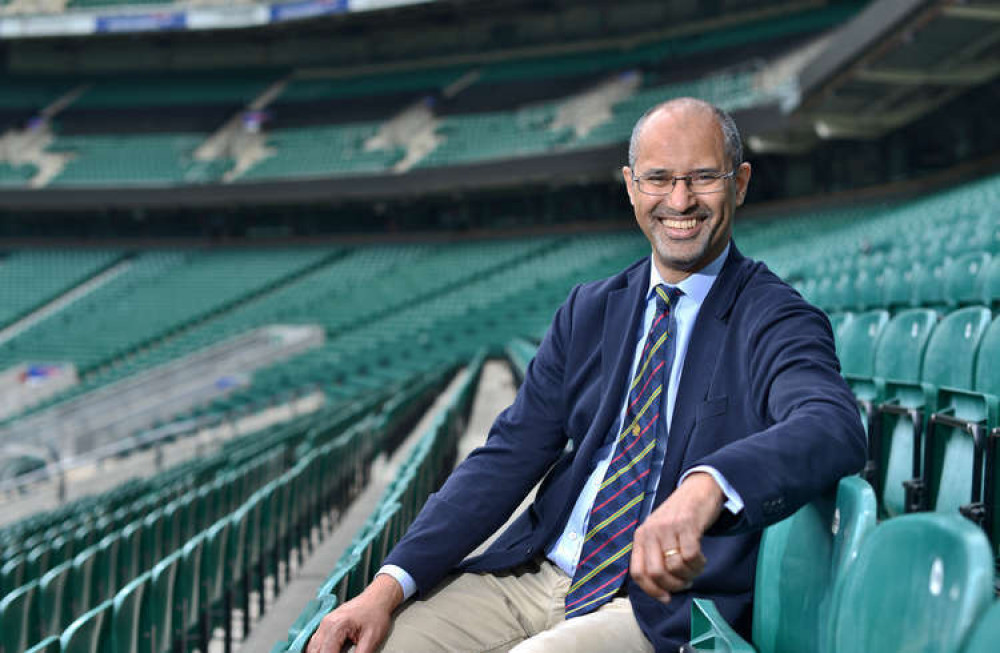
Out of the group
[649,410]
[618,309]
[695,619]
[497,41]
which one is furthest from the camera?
[497,41]

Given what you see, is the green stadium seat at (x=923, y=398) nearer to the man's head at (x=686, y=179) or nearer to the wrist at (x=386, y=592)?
the man's head at (x=686, y=179)

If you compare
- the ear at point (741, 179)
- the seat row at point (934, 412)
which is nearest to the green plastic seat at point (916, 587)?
the ear at point (741, 179)

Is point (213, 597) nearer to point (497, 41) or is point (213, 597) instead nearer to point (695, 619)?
point (695, 619)

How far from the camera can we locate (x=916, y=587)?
87 centimetres

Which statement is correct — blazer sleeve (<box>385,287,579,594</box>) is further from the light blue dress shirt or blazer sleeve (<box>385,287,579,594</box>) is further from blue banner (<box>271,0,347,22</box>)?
blue banner (<box>271,0,347,22</box>)

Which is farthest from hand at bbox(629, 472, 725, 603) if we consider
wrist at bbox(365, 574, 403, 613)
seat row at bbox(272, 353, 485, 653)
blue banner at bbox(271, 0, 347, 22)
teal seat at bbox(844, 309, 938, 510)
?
blue banner at bbox(271, 0, 347, 22)

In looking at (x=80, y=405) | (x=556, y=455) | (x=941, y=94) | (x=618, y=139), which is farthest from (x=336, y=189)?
(x=556, y=455)

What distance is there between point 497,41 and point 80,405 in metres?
13.3

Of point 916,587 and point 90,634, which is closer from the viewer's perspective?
point 916,587

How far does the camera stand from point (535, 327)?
1115cm

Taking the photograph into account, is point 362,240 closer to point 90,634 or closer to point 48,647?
point 90,634

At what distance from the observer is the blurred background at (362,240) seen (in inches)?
116

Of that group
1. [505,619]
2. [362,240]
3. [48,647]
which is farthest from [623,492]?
[362,240]

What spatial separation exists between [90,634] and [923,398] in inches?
89.4
